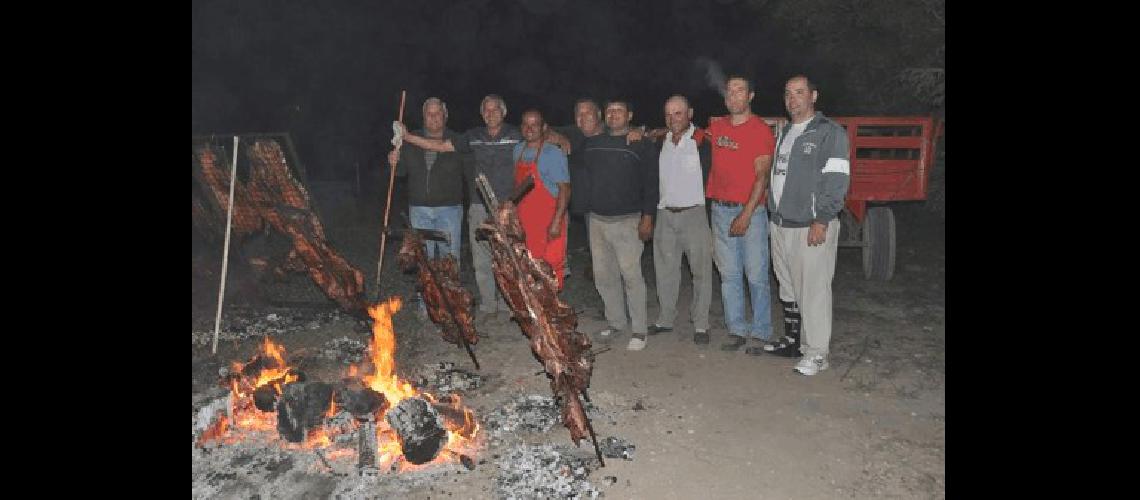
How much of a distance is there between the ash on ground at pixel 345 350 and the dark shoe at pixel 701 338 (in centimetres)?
300

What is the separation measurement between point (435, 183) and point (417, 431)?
318 cm

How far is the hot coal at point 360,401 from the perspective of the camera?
4352mm

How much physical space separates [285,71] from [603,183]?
15.1m

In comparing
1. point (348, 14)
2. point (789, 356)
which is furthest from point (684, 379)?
point (348, 14)

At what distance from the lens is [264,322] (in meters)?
6.80

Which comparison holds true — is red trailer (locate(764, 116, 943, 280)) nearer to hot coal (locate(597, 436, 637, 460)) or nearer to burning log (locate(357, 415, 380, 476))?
hot coal (locate(597, 436, 637, 460))

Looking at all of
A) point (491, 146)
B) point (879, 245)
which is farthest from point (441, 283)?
point (879, 245)

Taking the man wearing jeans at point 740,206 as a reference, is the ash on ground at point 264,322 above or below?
below

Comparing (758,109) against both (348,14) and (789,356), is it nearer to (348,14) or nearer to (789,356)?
(348,14)

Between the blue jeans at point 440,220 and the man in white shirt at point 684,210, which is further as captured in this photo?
the blue jeans at point 440,220

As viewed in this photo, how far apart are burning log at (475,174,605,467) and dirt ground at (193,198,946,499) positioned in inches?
18.3

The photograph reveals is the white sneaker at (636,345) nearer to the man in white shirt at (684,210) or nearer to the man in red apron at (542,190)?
the man in white shirt at (684,210)

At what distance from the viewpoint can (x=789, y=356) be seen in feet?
19.0

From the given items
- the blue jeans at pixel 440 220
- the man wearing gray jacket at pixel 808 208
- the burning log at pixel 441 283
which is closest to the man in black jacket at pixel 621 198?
the man wearing gray jacket at pixel 808 208
